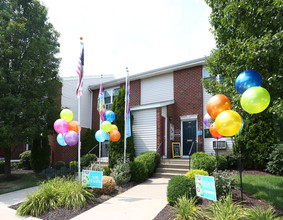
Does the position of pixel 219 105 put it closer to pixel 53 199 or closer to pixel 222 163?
pixel 53 199

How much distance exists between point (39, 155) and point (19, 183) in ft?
8.01

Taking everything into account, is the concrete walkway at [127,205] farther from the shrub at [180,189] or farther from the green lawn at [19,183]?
the green lawn at [19,183]

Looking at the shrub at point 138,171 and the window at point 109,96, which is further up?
the window at point 109,96

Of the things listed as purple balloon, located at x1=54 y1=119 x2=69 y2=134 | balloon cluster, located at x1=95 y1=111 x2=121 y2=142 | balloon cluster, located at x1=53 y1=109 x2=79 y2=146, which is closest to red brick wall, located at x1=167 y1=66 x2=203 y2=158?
balloon cluster, located at x1=95 y1=111 x2=121 y2=142

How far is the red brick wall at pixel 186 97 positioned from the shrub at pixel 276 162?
3519 millimetres

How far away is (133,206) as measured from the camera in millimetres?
5074

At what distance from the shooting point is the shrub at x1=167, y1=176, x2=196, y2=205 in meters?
4.76

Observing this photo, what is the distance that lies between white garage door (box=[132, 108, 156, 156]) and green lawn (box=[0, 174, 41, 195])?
511 cm

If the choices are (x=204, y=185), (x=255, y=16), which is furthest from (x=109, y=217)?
(x=255, y=16)

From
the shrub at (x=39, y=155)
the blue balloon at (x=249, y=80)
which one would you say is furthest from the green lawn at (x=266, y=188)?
the shrub at (x=39, y=155)

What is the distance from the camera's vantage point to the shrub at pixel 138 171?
761 cm

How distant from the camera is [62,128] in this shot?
629 cm

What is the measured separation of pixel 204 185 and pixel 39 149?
956 cm

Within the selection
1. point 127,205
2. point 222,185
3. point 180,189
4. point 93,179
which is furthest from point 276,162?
point 93,179
